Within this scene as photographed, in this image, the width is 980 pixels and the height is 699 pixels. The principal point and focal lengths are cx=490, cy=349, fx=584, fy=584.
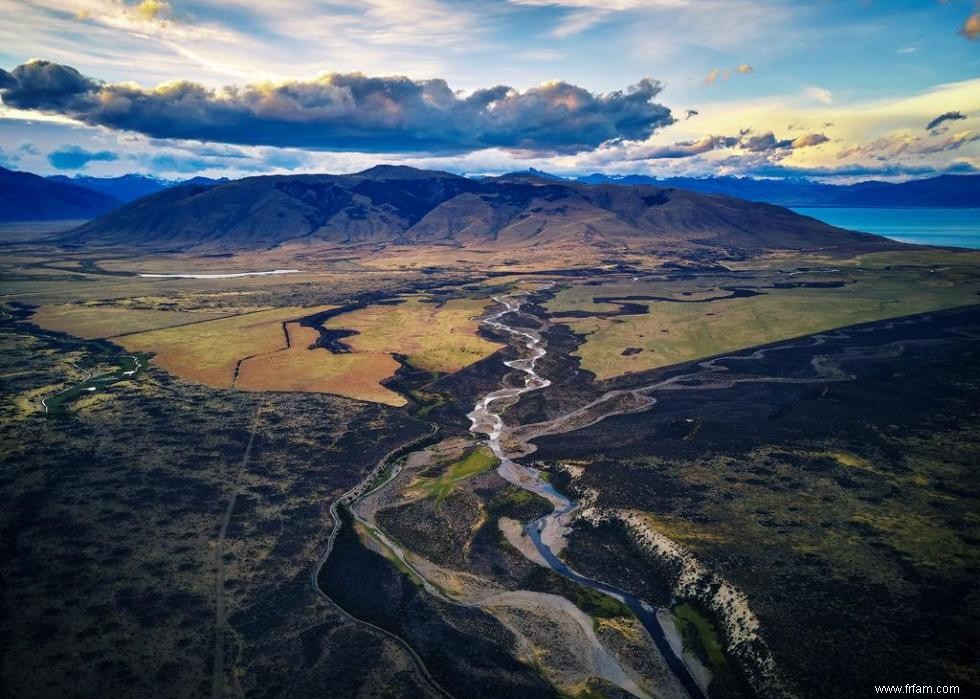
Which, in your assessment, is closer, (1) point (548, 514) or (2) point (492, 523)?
(2) point (492, 523)

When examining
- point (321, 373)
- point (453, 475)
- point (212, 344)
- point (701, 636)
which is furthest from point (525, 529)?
point (212, 344)

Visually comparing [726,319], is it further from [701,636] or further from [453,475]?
[701,636]

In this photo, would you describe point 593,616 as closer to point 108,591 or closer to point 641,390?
point 108,591

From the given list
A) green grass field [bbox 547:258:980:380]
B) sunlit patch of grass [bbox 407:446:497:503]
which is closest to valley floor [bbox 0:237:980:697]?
sunlit patch of grass [bbox 407:446:497:503]

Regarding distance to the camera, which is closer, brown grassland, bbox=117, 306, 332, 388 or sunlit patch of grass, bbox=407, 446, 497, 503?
sunlit patch of grass, bbox=407, 446, 497, 503

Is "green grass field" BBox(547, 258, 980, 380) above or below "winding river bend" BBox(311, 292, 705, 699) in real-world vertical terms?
above

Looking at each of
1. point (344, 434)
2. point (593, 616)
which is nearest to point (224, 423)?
point (344, 434)

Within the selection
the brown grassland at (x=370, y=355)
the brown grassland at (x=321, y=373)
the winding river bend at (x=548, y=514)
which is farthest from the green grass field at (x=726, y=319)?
the brown grassland at (x=321, y=373)

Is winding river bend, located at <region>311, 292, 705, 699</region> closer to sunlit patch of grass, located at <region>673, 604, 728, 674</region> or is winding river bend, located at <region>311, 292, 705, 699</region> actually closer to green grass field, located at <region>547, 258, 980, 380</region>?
sunlit patch of grass, located at <region>673, 604, 728, 674</region>

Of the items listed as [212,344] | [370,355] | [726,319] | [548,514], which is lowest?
[548,514]
